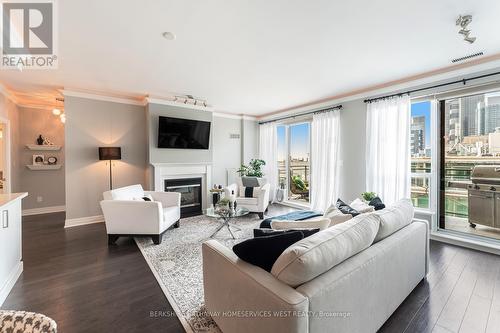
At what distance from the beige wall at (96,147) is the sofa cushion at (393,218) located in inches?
189

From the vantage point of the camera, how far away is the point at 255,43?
261 cm

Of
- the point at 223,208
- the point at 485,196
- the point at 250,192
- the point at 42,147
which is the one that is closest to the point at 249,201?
the point at 250,192

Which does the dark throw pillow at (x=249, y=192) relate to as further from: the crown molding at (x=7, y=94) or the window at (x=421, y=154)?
the crown molding at (x=7, y=94)

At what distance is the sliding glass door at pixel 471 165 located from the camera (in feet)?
10.6

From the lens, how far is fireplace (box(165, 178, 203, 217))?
5090 mm

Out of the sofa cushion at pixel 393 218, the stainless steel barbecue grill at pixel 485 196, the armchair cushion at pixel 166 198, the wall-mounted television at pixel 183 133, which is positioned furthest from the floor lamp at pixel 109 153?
the stainless steel barbecue grill at pixel 485 196

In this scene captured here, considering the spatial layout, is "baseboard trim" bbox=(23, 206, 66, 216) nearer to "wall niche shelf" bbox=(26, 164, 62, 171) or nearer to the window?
"wall niche shelf" bbox=(26, 164, 62, 171)

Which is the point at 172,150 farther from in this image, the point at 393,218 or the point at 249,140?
the point at 393,218

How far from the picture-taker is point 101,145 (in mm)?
4609

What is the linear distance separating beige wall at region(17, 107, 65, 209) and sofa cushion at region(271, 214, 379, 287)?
653 centimetres

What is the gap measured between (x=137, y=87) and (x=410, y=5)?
414 cm

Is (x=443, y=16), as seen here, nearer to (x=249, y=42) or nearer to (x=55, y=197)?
(x=249, y=42)

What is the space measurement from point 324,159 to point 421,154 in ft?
5.63

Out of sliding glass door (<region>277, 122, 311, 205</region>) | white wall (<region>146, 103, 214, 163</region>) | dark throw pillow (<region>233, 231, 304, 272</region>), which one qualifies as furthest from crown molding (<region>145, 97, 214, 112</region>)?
dark throw pillow (<region>233, 231, 304, 272</region>)
